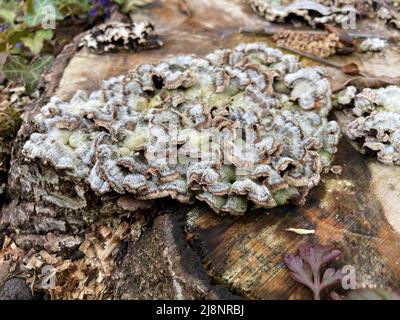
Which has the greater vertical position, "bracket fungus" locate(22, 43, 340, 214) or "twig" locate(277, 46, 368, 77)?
"bracket fungus" locate(22, 43, 340, 214)

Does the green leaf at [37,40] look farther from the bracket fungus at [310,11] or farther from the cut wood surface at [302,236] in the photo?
the cut wood surface at [302,236]

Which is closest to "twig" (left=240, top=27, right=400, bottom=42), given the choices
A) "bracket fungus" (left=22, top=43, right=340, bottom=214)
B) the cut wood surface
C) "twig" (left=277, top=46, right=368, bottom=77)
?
"twig" (left=277, top=46, right=368, bottom=77)

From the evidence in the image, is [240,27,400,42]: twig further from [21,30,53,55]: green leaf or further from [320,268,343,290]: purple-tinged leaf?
[320,268,343,290]: purple-tinged leaf

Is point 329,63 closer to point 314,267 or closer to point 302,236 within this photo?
point 302,236

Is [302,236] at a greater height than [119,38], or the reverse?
[119,38]

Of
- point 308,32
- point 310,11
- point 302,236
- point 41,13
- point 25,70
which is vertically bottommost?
point 302,236

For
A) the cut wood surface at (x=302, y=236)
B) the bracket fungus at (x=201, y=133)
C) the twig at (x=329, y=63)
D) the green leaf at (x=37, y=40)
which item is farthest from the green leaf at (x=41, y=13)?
the cut wood surface at (x=302, y=236)

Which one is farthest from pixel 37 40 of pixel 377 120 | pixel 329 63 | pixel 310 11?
pixel 377 120
